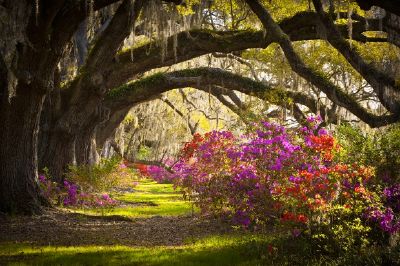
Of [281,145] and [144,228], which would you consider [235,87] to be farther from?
[144,228]

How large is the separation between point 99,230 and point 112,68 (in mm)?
5074

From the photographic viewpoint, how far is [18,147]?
34.1ft

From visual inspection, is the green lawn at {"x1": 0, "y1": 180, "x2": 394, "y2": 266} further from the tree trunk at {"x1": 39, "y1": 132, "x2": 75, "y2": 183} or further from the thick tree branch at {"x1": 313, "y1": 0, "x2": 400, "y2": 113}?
the tree trunk at {"x1": 39, "y1": 132, "x2": 75, "y2": 183}

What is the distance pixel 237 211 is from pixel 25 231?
13.8ft

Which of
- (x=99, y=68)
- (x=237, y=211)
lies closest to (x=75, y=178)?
(x=99, y=68)

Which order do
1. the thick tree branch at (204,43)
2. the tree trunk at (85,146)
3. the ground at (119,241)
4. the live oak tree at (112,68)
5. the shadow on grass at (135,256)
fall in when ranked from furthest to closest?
1. the tree trunk at (85,146)
2. the thick tree branch at (204,43)
3. the live oak tree at (112,68)
4. the ground at (119,241)
5. the shadow on grass at (135,256)

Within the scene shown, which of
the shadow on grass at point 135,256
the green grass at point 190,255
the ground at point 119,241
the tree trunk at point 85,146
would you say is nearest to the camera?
the green grass at point 190,255

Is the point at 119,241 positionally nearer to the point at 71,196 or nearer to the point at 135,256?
the point at 135,256

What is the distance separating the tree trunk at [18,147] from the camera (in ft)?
33.4

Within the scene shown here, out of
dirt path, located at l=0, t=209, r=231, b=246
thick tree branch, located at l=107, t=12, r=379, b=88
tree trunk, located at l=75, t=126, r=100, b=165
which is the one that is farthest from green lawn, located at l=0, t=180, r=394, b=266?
tree trunk, located at l=75, t=126, r=100, b=165

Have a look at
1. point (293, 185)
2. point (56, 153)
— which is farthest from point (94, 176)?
point (293, 185)

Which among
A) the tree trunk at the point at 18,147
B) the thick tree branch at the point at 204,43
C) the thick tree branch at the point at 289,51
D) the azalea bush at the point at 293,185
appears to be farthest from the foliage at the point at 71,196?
the thick tree branch at the point at 289,51

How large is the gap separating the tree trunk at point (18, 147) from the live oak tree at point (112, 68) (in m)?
0.02

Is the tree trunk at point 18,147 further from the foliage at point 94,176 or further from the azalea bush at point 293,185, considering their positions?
the azalea bush at point 293,185
